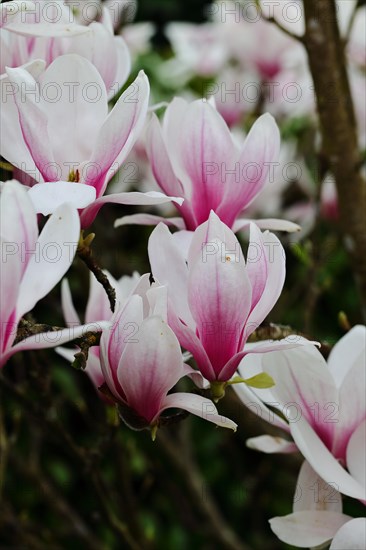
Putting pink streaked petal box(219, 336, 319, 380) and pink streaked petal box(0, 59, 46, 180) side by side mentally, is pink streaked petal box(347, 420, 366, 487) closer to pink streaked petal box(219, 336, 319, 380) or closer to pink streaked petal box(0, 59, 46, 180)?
pink streaked petal box(219, 336, 319, 380)

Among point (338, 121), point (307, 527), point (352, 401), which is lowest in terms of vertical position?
point (307, 527)

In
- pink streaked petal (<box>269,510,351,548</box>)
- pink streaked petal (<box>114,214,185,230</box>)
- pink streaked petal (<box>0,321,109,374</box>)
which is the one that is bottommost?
pink streaked petal (<box>269,510,351,548</box>)

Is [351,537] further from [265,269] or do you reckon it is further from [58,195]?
[58,195]

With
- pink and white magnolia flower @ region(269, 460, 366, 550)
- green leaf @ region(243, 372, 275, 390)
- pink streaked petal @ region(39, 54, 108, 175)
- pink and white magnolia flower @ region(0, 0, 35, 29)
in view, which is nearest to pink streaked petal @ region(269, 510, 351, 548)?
pink and white magnolia flower @ region(269, 460, 366, 550)

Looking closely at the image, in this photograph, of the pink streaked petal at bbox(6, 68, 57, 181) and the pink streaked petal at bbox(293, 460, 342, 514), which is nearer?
Answer: the pink streaked petal at bbox(6, 68, 57, 181)

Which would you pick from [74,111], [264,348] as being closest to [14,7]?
[74,111]

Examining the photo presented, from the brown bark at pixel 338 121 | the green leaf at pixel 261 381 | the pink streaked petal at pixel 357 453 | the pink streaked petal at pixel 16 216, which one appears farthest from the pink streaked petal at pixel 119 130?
the brown bark at pixel 338 121

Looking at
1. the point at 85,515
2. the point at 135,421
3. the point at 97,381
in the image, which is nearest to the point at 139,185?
the point at 85,515
